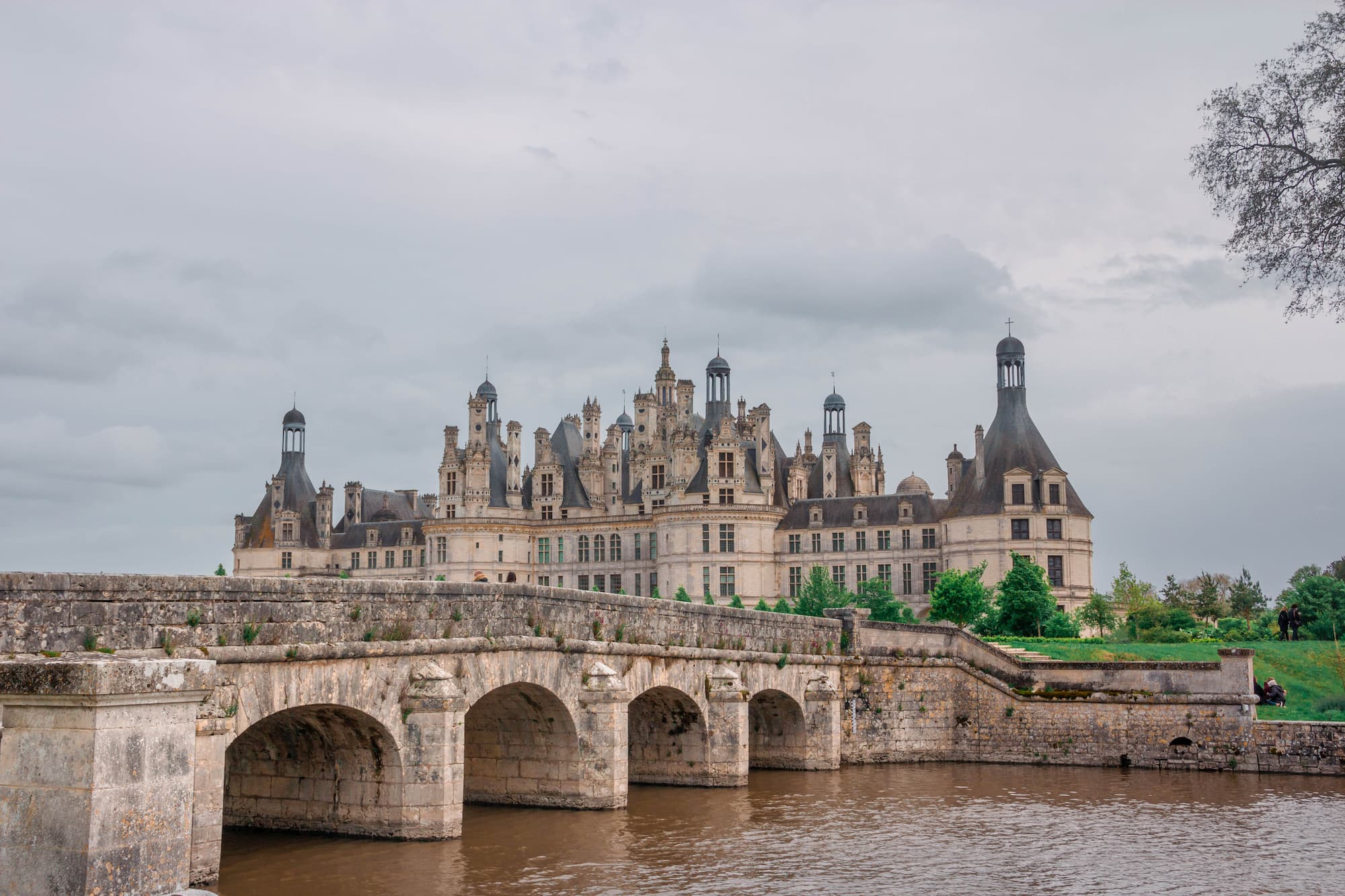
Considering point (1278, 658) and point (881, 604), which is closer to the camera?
point (1278, 658)

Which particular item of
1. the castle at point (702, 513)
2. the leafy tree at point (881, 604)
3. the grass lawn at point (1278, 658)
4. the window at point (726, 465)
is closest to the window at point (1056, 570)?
the castle at point (702, 513)

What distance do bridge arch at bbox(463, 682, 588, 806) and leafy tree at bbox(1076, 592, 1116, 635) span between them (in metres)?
34.9

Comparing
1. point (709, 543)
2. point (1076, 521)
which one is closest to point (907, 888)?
point (1076, 521)

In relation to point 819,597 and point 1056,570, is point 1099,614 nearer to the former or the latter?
point 1056,570

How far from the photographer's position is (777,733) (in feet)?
104

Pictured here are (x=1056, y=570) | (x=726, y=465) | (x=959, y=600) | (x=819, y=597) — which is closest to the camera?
(x=959, y=600)

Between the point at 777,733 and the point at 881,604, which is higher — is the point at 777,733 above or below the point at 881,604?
below

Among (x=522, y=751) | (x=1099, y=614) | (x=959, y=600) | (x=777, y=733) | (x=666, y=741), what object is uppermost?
(x=959, y=600)

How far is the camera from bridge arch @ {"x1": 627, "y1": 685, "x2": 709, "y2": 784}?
1058 inches

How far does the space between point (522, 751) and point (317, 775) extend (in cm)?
477

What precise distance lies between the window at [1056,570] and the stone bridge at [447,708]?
28.0 meters

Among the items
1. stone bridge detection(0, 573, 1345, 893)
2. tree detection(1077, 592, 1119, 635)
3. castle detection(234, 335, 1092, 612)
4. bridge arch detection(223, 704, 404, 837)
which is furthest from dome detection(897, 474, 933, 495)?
bridge arch detection(223, 704, 404, 837)

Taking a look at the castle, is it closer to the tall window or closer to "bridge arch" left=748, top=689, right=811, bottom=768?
the tall window

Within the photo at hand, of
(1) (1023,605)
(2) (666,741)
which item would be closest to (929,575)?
(1) (1023,605)
